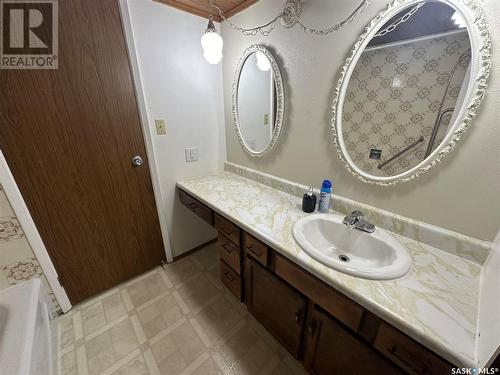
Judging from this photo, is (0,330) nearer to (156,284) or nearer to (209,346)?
(156,284)

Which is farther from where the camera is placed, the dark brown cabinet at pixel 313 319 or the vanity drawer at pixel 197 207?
the vanity drawer at pixel 197 207

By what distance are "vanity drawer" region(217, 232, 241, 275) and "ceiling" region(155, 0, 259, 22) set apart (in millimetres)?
1604

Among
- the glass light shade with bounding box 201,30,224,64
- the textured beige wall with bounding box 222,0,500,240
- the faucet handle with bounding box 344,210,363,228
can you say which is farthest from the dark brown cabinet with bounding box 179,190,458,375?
the glass light shade with bounding box 201,30,224,64

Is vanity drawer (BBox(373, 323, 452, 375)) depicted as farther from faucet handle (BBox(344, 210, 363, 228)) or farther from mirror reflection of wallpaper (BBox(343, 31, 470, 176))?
mirror reflection of wallpaper (BBox(343, 31, 470, 176))

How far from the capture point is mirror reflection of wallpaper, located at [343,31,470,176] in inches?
29.9

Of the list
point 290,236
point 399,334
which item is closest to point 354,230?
point 290,236

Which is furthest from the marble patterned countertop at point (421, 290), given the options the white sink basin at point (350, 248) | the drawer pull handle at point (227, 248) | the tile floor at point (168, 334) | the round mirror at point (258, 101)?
the tile floor at point (168, 334)

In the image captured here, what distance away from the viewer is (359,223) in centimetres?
96

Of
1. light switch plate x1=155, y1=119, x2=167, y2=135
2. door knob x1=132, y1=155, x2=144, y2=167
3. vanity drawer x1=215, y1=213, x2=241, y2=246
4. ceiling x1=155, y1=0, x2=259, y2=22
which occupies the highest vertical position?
ceiling x1=155, y1=0, x2=259, y2=22

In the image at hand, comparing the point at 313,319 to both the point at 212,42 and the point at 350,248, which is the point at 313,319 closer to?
the point at 350,248

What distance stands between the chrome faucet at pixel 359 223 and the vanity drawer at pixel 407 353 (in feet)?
1.39

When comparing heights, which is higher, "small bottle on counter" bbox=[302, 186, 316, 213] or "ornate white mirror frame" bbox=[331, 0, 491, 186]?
"ornate white mirror frame" bbox=[331, 0, 491, 186]

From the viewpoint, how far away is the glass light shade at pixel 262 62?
1.32 metres

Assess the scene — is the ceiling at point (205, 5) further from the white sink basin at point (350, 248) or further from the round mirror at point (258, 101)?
the white sink basin at point (350, 248)
